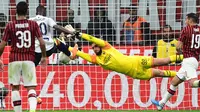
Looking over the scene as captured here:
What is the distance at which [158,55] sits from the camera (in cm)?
1783

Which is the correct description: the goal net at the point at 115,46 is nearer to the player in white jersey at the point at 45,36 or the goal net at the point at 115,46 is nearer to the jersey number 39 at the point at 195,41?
the player in white jersey at the point at 45,36

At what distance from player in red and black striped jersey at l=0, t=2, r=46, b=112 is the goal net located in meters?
4.81

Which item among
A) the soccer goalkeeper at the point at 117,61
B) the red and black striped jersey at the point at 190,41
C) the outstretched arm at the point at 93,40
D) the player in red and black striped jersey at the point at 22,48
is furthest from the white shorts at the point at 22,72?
the red and black striped jersey at the point at 190,41

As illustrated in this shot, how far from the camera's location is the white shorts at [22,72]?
492 inches

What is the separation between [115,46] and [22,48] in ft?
18.7

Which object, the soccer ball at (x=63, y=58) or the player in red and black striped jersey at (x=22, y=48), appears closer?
the player in red and black striped jersey at (x=22, y=48)

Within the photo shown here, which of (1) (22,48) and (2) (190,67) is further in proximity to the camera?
(2) (190,67)

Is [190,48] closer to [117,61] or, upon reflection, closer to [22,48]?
[117,61]

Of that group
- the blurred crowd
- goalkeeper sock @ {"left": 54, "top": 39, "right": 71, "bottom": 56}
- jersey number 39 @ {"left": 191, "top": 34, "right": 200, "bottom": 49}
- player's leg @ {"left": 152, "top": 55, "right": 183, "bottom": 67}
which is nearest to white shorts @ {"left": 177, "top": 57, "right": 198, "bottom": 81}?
jersey number 39 @ {"left": 191, "top": 34, "right": 200, "bottom": 49}

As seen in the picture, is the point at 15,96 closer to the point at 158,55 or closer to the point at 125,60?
the point at 125,60

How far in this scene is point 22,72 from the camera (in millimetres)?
12594

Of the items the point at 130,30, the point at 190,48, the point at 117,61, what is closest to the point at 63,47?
the point at 117,61

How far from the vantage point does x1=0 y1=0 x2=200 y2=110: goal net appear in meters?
17.6

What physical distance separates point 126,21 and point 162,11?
91cm
